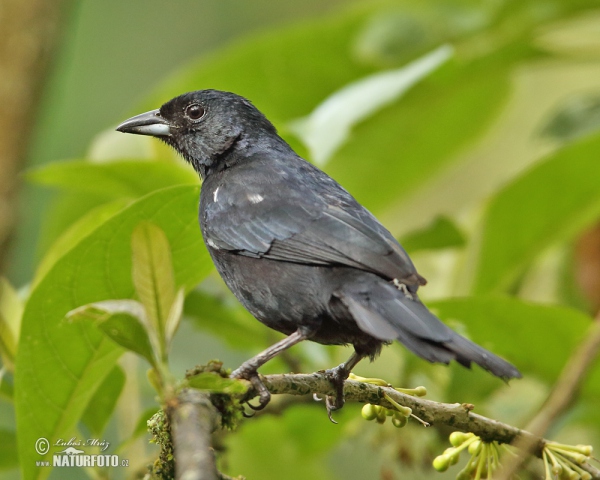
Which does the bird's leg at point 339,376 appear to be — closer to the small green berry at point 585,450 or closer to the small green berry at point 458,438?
the small green berry at point 458,438

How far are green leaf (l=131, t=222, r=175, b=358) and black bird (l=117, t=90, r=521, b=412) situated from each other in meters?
0.46

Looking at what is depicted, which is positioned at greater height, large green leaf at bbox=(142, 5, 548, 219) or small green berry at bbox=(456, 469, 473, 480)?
large green leaf at bbox=(142, 5, 548, 219)

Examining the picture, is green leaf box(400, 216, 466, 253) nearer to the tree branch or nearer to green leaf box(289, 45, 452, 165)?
green leaf box(289, 45, 452, 165)

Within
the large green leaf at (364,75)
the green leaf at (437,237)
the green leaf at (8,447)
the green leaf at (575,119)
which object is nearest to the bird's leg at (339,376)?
the green leaf at (437,237)

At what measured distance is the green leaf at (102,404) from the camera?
2570mm

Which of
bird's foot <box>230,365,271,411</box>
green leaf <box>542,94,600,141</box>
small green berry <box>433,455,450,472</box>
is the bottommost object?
small green berry <box>433,455,450,472</box>

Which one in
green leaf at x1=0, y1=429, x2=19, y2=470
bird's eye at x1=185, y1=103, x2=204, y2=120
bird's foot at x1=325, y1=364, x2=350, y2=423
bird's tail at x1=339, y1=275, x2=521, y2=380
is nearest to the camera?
bird's tail at x1=339, y1=275, x2=521, y2=380

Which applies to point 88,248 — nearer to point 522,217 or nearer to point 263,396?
point 263,396

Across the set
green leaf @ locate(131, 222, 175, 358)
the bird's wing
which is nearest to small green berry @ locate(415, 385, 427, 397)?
the bird's wing

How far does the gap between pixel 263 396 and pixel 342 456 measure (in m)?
4.68

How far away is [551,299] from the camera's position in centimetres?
472

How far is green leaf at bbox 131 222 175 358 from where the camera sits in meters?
1.62

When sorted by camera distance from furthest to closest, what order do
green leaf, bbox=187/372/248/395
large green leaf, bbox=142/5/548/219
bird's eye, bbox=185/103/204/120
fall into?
large green leaf, bbox=142/5/548/219 < bird's eye, bbox=185/103/204/120 < green leaf, bbox=187/372/248/395

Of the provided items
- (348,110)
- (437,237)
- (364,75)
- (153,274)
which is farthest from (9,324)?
(364,75)
